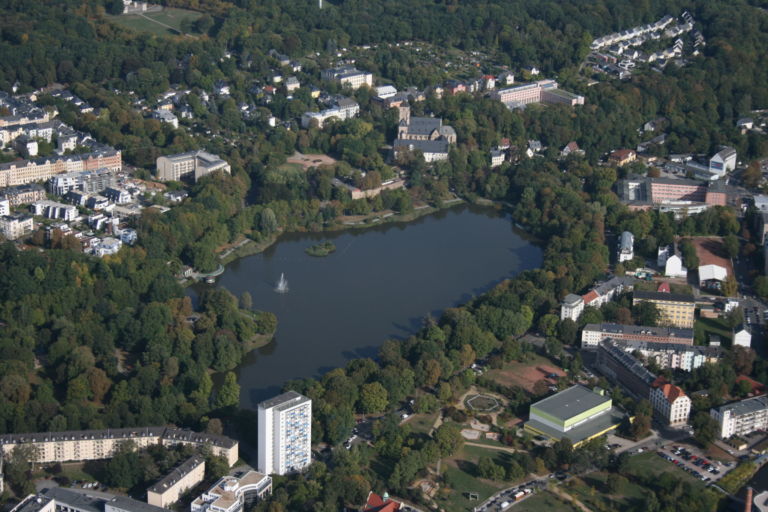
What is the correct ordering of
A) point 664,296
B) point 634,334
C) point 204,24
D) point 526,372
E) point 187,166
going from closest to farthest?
point 526,372
point 634,334
point 664,296
point 187,166
point 204,24

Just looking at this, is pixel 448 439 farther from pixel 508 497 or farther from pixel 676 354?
pixel 676 354

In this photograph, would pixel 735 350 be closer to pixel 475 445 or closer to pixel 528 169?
pixel 475 445

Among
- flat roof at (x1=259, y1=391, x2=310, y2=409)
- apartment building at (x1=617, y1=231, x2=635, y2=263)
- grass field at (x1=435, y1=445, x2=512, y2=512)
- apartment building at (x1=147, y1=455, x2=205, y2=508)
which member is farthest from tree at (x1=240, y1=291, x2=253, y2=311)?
apartment building at (x1=617, y1=231, x2=635, y2=263)

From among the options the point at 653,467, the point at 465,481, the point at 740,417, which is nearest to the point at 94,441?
the point at 465,481

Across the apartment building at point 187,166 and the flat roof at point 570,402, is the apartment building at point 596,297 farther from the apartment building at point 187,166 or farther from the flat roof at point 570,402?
the apartment building at point 187,166

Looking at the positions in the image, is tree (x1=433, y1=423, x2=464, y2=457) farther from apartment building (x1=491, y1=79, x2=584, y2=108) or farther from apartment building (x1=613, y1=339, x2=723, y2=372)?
apartment building (x1=491, y1=79, x2=584, y2=108)

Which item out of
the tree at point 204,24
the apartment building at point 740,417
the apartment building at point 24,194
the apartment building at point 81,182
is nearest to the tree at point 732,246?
the apartment building at point 740,417
